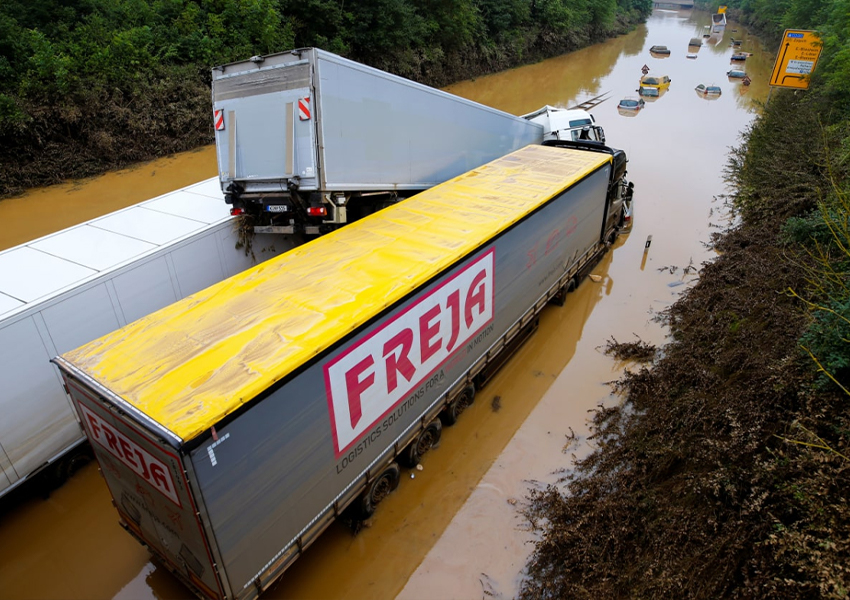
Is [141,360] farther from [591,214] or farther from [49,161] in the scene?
[49,161]

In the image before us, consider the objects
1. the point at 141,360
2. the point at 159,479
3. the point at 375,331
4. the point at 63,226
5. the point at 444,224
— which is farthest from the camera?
the point at 63,226

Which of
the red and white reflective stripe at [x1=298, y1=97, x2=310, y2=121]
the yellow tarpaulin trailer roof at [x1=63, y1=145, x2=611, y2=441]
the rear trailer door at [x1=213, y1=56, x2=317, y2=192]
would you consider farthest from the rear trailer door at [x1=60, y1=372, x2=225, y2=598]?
the red and white reflective stripe at [x1=298, y1=97, x2=310, y2=121]

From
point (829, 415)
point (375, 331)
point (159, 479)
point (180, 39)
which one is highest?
point (180, 39)

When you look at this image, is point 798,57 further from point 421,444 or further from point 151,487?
point 151,487

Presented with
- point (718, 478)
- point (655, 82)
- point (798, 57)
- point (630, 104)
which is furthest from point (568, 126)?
point (655, 82)

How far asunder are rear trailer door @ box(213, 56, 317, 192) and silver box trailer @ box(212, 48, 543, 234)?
0.05 ft

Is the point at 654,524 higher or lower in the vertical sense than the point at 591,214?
lower

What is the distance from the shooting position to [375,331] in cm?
553

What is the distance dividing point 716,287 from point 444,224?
24.6 feet

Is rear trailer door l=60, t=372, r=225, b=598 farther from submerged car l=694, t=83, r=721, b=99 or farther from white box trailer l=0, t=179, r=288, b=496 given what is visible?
submerged car l=694, t=83, r=721, b=99

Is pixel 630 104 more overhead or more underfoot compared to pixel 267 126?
more underfoot

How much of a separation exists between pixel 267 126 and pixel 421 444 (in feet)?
17.6

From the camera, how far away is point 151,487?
14.6 feet

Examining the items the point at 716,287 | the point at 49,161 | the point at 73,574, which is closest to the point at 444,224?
the point at 73,574
